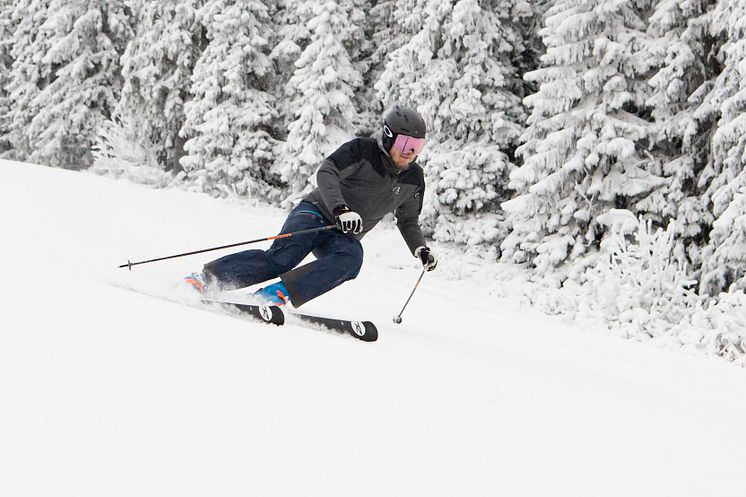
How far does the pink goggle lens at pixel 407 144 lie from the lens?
4.60m

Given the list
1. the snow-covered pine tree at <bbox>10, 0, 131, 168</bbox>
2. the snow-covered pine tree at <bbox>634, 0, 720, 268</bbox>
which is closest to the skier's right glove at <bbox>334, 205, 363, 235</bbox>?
the snow-covered pine tree at <bbox>634, 0, 720, 268</bbox>

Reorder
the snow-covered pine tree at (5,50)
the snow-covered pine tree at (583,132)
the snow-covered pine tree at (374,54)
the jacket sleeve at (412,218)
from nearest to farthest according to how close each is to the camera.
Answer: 1. the jacket sleeve at (412,218)
2. the snow-covered pine tree at (583,132)
3. the snow-covered pine tree at (374,54)
4. the snow-covered pine tree at (5,50)

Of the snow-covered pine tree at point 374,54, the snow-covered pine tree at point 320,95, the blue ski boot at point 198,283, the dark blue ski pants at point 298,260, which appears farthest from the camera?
the snow-covered pine tree at point 374,54

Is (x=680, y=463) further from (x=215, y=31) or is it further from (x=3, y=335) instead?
(x=215, y=31)

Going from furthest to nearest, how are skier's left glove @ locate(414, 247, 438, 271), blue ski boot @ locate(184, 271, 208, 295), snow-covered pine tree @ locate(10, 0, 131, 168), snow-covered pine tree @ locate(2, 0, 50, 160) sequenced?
snow-covered pine tree @ locate(2, 0, 50, 160) → snow-covered pine tree @ locate(10, 0, 131, 168) → skier's left glove @ locate(414, 247, 438, 271) → blue ski boot @ locate(184, 271, 208, 295)

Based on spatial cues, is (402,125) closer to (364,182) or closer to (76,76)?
(364,182)

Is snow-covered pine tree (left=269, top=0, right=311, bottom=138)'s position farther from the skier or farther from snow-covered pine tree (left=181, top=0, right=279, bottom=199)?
the skier

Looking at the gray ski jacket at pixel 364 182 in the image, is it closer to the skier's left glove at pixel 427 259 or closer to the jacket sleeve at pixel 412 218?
the jacket sleeve at pixel 412 218

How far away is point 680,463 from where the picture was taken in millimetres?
2371

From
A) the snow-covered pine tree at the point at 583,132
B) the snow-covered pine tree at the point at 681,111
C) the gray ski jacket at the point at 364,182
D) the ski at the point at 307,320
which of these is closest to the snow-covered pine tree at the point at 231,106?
the snow-covered pine tree at the point at 583,132

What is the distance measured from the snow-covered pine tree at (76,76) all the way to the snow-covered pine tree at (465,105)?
1374 centimetres

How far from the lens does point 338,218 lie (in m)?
4.23

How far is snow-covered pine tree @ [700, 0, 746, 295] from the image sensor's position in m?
8.83

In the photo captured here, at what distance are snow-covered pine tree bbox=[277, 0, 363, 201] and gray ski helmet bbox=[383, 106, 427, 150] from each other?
11.9 metres
